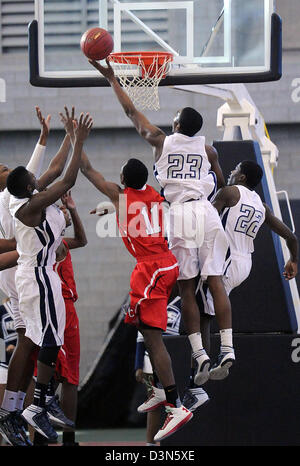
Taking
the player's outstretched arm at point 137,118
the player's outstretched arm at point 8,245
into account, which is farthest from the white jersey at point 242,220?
the player's outstretched arm at point 8,245

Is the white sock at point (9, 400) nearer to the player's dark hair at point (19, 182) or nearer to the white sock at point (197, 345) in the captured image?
the white sock at point (197, 345)

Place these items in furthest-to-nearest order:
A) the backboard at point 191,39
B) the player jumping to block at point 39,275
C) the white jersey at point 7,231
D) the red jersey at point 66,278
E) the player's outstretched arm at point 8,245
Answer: the backboard at point 191,39, the red jersey at point 66,278, the white jersey at point 7,231, the player's outstretched arm at point 8,245, the player jumping to block at point 39,275

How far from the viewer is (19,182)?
19.7ft

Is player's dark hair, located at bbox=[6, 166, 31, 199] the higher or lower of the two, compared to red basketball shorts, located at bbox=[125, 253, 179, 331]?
higher

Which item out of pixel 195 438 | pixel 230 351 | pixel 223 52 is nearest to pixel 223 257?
pixel 230 351

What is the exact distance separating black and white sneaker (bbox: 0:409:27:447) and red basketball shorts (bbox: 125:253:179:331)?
1042 millimetres

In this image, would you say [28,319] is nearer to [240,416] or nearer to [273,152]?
[240,416]

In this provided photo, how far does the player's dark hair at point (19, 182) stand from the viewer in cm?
600

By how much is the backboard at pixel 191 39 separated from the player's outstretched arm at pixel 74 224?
0.98m

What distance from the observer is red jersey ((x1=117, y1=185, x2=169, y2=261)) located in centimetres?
621

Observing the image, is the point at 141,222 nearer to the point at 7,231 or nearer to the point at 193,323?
the point at 193,323

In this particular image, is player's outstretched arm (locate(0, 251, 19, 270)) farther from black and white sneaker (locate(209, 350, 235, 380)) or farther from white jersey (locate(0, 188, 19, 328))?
black and white sneaker (locate(209, 350, 235, 380))

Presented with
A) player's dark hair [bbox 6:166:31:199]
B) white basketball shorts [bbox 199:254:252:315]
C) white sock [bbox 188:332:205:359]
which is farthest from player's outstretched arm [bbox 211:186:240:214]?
player's dark hair [bbox 6:166:31:199]

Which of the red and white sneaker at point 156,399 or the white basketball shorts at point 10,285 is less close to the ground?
the white basketball shorts at point 10,285
